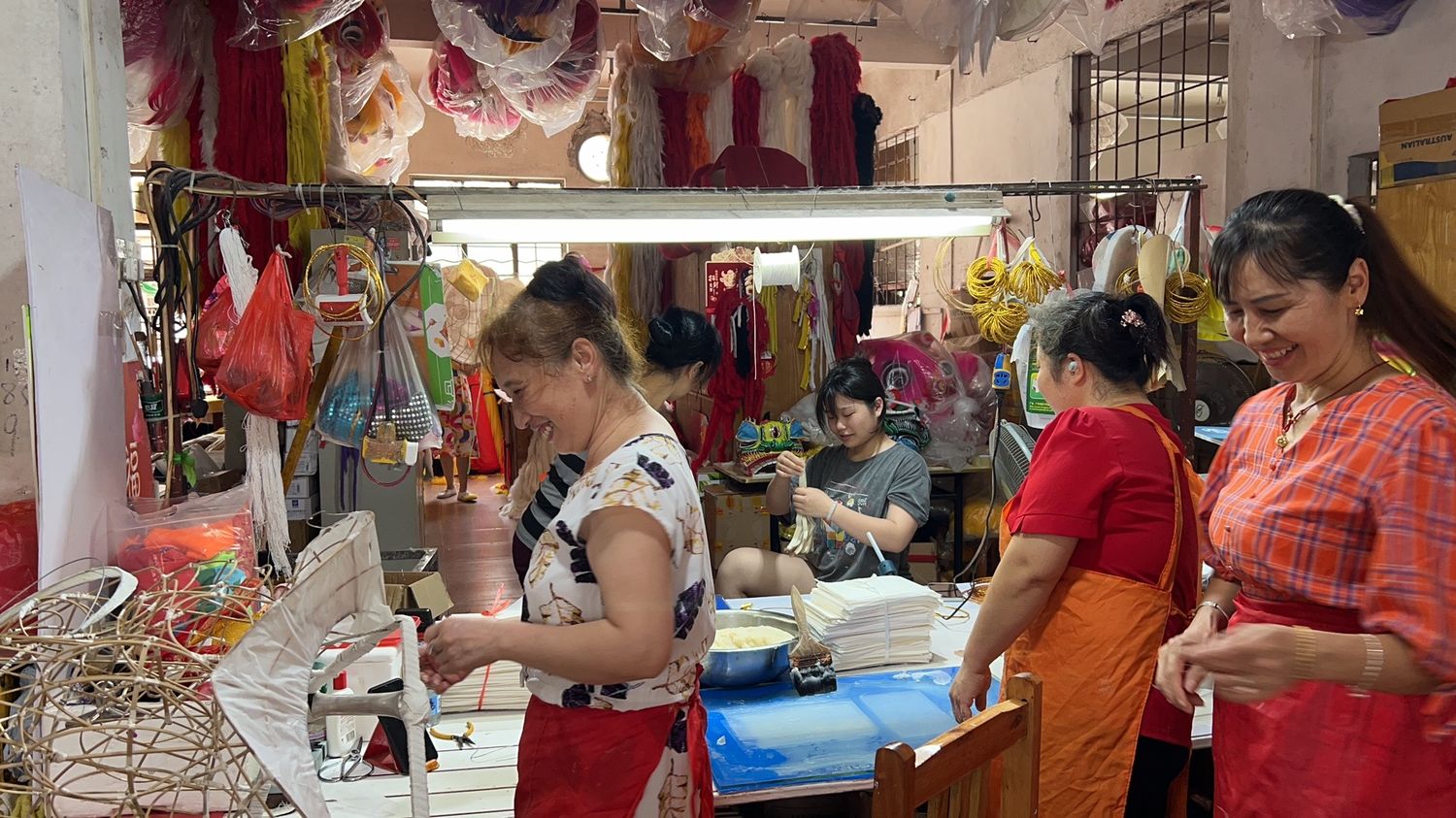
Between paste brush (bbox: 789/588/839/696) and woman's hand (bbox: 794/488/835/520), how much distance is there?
80cm

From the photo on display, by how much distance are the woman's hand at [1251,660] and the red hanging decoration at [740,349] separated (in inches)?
147

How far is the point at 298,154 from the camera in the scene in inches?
151

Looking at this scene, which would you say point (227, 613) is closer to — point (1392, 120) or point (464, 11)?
point (464, 11)

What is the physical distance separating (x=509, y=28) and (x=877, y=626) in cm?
287

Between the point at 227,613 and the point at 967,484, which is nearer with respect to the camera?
the point at 227,613

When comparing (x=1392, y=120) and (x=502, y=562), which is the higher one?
(x=1392, y=120)

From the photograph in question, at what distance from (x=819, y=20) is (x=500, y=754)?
17.7ft

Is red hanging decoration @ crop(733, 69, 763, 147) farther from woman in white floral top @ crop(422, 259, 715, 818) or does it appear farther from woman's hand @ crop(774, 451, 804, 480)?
woman in white floral top @ crop(422, 259, 715, 818)

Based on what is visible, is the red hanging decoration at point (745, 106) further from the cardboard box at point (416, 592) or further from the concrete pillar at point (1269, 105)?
the cardboard box at point (416, 592)

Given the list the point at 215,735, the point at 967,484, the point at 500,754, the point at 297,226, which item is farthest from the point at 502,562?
the point at 215,735

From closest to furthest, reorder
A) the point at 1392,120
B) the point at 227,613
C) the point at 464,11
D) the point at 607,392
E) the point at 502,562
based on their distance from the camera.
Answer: the point at 607,392 < the point at 227,613 < the point at 1392,120 < the point at 464,11 < the point at 502,562

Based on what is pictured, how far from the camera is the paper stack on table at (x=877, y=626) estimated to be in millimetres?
2564

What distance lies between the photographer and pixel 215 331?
2553mm

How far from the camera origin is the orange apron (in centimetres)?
196
